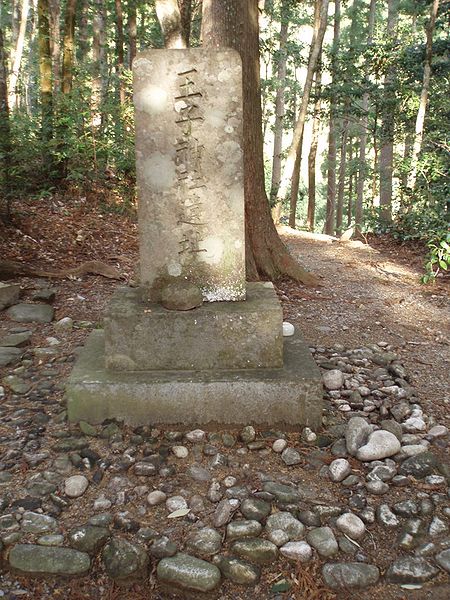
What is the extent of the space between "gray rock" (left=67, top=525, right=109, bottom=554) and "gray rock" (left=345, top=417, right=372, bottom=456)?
1.40m

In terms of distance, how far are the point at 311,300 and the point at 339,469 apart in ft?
10.8

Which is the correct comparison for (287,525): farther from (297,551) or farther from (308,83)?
(308,83)

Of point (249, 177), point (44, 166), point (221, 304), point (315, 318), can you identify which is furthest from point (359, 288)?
point (44, 166)

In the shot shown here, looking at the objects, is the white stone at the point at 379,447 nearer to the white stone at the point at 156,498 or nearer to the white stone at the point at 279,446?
the white stone at the point at 279,446

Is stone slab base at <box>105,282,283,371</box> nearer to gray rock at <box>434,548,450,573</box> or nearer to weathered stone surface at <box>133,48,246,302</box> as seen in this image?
weathered stone surface at <box>133,48,246,302</box>

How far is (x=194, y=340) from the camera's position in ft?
10.3

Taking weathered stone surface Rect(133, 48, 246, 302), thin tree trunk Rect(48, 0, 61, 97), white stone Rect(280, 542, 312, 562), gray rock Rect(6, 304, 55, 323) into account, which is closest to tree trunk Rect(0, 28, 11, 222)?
gray rock Rect(6, 304, 55, 323)

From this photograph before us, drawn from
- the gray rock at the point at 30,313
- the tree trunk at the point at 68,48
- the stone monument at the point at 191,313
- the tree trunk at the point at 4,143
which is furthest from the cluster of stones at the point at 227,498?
the tree trunk at the point at 68,48

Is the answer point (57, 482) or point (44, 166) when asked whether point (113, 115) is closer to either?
point (44, 166)

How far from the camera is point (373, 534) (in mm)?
2240

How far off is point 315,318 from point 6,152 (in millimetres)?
4859

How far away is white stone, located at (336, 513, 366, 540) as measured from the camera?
7.29ft

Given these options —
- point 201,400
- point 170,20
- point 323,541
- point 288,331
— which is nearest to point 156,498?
point 201,400

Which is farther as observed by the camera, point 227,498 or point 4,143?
point 4,143
